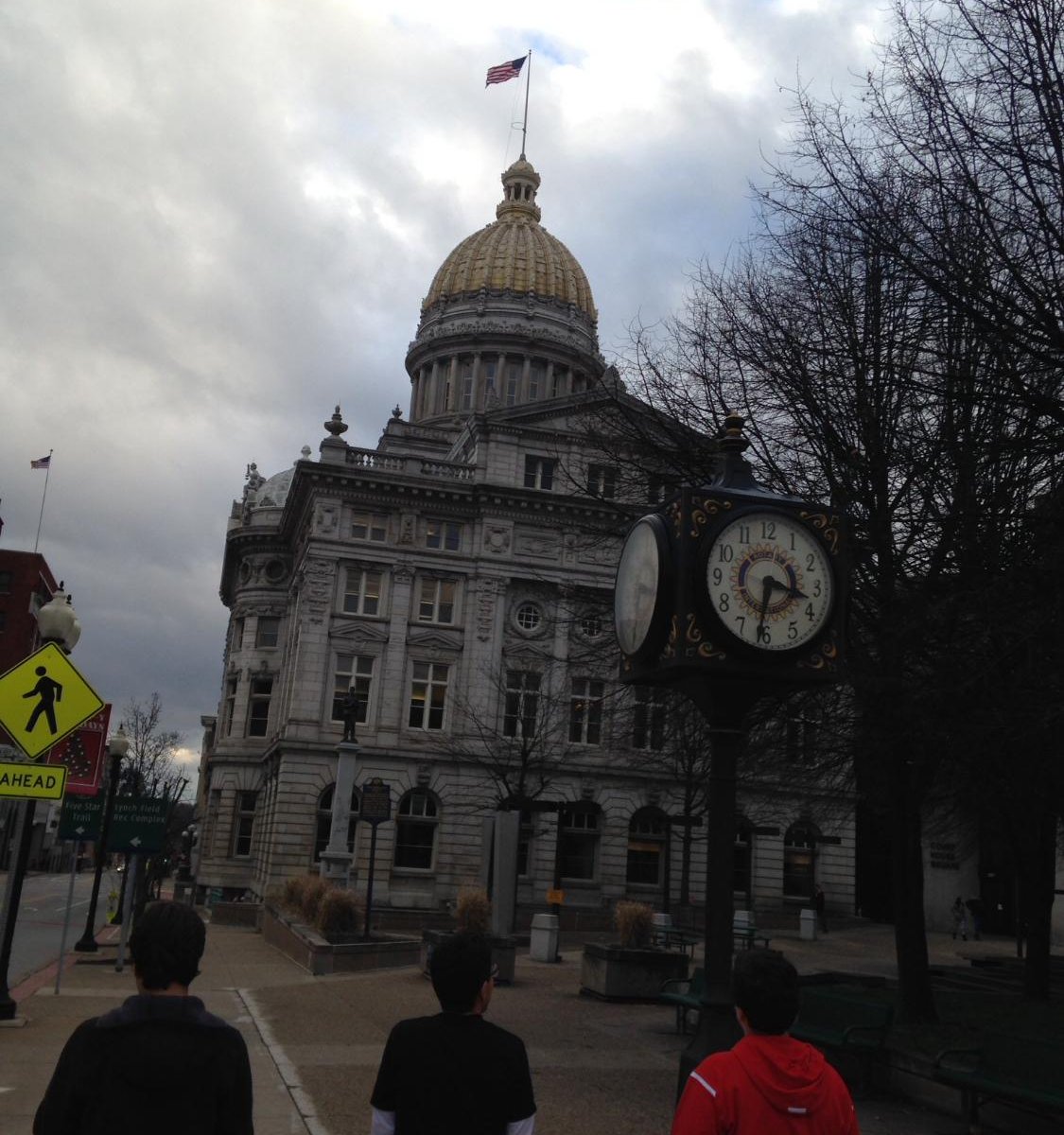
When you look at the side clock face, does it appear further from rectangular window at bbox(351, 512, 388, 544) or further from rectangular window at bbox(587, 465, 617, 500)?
rectangular window at bbox(351, 512, 388, 544)

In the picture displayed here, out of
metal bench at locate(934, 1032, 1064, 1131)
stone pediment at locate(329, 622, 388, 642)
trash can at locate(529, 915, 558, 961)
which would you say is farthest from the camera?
stone pediment at locate(329, 622, 388, 642)

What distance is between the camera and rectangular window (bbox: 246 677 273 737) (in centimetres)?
5828

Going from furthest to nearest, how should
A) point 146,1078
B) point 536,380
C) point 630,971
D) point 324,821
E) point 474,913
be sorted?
point 536,380
point 324,821
point 474,913
point 630,971
point 146,1078

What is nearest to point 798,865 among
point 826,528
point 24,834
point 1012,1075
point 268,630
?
point 268,630

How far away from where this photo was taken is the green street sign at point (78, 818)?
71.2 feet

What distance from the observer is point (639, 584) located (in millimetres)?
6457

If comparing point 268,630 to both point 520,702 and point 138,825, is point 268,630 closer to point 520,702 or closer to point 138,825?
point 520,702

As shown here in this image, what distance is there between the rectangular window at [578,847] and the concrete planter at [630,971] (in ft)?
104

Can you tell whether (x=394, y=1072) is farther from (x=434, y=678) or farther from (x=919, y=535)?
(x=434, y=678)

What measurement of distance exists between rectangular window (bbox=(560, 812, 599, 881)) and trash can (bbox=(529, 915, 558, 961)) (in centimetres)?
→ 2364

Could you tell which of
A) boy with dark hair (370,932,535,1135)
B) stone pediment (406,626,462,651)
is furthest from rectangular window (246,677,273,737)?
boy with dark hair (370,932,535,1135)

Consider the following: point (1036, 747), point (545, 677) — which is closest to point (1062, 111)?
point (1036, 747)

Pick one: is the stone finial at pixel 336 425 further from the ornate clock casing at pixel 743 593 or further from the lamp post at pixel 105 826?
the ornate clock casing at pixel 743 593

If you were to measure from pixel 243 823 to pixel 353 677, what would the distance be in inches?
522
